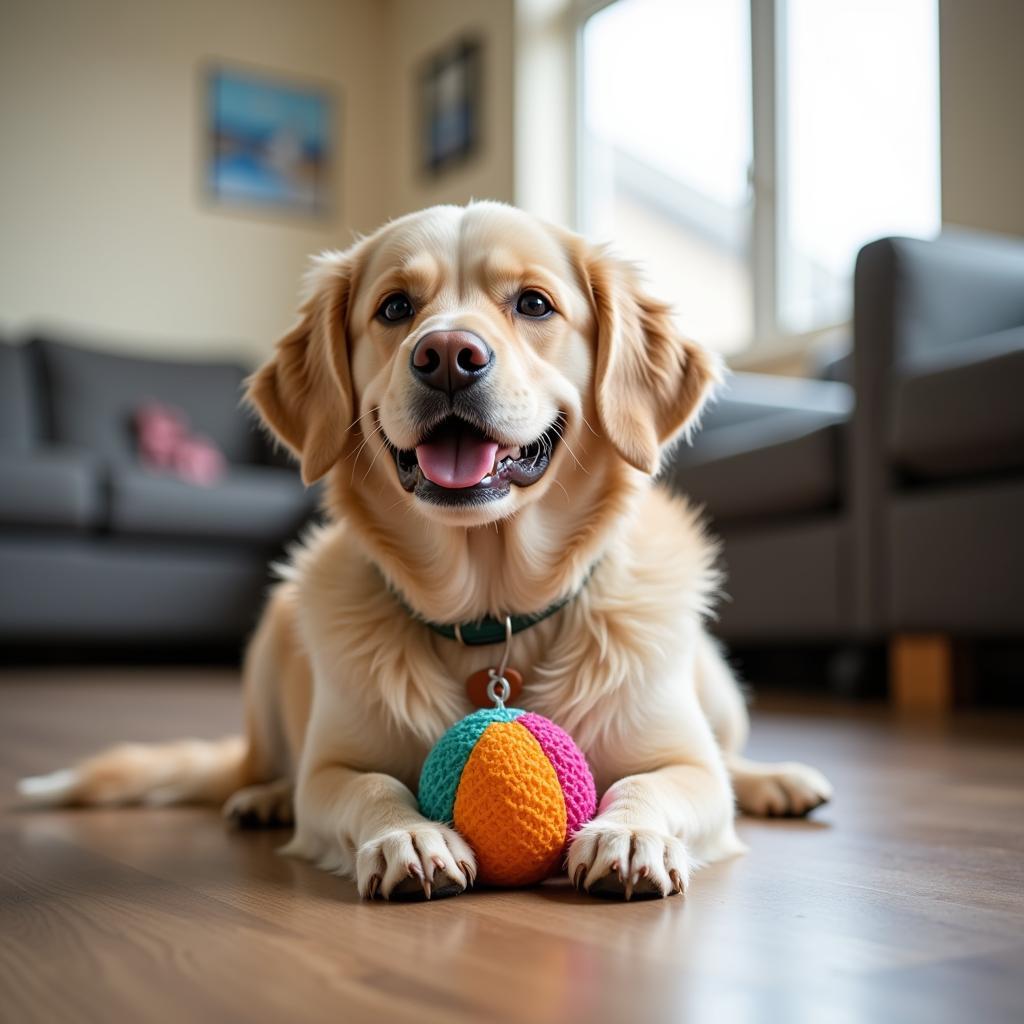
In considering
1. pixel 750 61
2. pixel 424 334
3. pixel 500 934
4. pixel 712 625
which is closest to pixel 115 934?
pixel 500 934

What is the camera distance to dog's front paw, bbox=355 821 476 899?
111 centimetres

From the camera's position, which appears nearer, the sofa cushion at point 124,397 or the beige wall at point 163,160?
the sofa cushion at point 124,397

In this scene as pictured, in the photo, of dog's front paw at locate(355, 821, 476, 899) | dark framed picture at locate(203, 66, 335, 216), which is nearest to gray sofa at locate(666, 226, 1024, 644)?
dog's front paw at locate(355, 821, 476, 899)

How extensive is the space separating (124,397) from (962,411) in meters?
4.74

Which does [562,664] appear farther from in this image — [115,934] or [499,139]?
[499,139]

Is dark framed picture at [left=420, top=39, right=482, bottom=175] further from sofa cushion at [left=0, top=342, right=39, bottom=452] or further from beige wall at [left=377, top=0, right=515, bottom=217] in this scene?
sofa cushion at [left=0, top=342, right=39, bottom=452]

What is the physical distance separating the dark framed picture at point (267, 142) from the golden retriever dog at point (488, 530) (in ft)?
21.5

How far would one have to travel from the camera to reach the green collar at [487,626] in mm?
1474

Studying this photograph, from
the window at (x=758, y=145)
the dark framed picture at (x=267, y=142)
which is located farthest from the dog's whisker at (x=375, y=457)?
the dark framed picture at (x=267, y=142)

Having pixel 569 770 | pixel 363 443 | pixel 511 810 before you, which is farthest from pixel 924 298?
pixel 511 810

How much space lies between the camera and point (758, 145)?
232 inches

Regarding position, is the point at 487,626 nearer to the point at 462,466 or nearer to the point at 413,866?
the point at 462,466

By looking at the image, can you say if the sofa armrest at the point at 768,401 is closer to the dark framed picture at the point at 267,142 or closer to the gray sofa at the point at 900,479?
the gray sofa at the point at 900,479

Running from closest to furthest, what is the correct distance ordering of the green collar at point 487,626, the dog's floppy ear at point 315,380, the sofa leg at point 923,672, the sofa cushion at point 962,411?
the green collar at point 487,626 < the dog's floppy ear at point 315,380 < the sofa cushion at point 962,411 < the sofa leg at point 923,672
